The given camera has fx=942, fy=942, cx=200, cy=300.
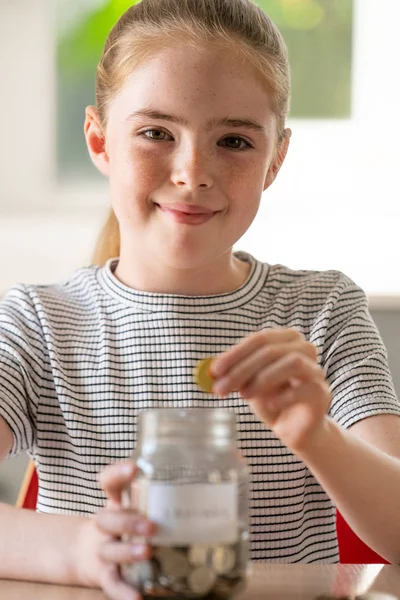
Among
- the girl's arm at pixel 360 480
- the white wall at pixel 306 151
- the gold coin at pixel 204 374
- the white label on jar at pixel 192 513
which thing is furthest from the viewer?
the white wall at pixel 306 151

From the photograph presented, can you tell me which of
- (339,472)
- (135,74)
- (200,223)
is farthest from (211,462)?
(135,74)

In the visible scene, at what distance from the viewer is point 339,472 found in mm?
891

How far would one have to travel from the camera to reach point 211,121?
1.04m

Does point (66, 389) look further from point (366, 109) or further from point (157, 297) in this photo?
point (366, 109)

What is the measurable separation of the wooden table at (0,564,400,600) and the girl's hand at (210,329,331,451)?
0.11 meters

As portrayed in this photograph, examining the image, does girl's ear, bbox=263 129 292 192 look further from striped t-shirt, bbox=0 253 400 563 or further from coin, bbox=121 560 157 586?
coin, bbox=121 560 157 586

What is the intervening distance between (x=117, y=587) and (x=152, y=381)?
1.69ft

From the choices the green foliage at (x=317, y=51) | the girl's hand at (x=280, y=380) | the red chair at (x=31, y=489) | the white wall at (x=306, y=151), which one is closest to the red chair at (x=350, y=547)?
the red chair at (x=31, y=489)

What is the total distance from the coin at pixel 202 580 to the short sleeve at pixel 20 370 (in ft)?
1.78

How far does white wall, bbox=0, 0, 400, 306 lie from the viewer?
238cm

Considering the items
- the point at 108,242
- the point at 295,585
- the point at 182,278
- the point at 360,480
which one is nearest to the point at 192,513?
the point at 295,585

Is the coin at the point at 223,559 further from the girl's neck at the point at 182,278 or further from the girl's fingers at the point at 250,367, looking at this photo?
the girl's neck at the point at 182,278

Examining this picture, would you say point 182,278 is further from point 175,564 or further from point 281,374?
point 175,564

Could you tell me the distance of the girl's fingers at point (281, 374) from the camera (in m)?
0.74
